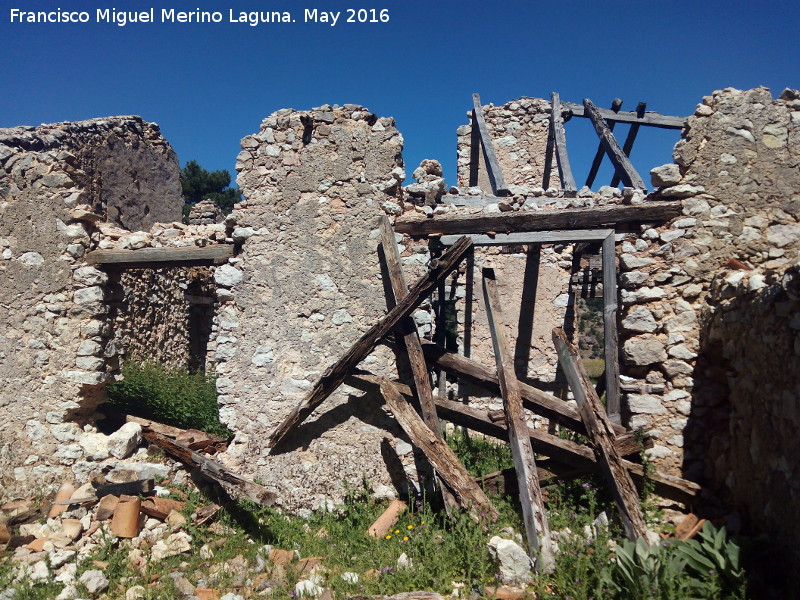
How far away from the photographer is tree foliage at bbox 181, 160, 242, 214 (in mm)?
23961

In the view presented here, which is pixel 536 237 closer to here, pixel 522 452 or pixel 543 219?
pixel 543 219

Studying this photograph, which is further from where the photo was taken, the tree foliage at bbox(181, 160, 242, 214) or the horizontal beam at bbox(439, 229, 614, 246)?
the tree foliage at bbox(181, 160, 242, 214)

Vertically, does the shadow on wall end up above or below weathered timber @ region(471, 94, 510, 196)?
below

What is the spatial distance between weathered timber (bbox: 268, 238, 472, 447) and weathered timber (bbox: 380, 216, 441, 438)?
15cm

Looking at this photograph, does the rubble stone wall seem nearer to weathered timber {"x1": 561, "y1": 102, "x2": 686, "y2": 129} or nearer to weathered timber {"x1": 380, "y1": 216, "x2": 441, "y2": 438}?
weathered timber {"x1": 380, "y1": 216, "x2": 441, "y2": 438}

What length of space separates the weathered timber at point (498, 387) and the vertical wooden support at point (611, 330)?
0.28 meters

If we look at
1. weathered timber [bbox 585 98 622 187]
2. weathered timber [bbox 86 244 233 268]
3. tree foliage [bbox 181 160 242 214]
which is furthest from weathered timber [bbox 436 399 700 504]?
tree foliage [bbox 181 160 242 214]

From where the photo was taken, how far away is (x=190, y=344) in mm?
9516

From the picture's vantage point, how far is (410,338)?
5.29 metres

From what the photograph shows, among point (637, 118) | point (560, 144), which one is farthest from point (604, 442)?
point (637, 118)

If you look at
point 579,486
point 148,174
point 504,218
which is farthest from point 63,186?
point 579,486

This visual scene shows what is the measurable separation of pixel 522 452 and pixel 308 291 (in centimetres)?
260

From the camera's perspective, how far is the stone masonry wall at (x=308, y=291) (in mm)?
5469

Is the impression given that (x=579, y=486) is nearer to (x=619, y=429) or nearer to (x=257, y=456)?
(x=619, y=429)
